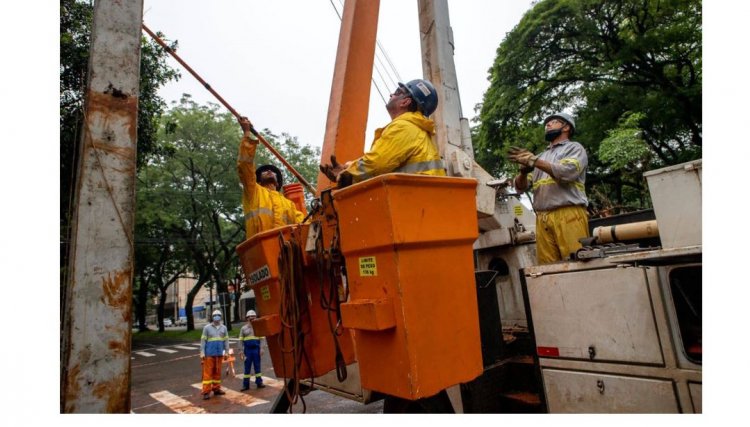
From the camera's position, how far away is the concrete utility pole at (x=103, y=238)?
2139mm

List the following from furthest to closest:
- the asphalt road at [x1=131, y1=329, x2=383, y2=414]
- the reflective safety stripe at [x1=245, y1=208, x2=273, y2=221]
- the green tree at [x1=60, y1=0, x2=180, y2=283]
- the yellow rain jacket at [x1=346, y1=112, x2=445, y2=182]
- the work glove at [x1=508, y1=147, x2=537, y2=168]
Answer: the asphalt road at [x1=131, y1=329, x2=383, y2=414] → the green tree at [x1=60, y1=0, x2=180, y2=283] → the reflective safety stripe at [x1=245, y1=208, x2=273, y2=221] → the work glove at [x1=508, y1=147, x2=537, y2=168] → the yellow rain jacket at [x1=346, y1=112, x2=445, y2=182]

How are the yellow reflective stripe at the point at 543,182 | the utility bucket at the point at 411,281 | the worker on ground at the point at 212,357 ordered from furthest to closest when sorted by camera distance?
the worker on ground at the point at 212,357 → the yellow reflective stripe at the point at 543,182 → the utility bucket at the point at 411,281

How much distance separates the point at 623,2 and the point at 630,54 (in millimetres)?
1296

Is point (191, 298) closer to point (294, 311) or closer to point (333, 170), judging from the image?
point (294, 311)

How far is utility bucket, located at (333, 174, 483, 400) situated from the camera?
1831 mm

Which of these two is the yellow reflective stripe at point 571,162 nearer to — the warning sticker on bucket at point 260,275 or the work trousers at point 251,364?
the warning sticker on bucket at point 260,275

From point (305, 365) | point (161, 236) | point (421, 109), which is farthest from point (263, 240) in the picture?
point (161, 236)

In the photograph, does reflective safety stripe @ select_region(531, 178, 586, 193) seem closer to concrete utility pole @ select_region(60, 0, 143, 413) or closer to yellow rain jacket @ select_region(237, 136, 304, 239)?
yellow rain jacket @ select_region(237, 136, 304, 239)

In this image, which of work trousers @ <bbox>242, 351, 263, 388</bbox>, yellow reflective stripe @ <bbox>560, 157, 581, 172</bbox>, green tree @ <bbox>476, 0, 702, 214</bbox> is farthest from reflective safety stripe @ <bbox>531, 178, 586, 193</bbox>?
green tree @ <bbox>476, 0, 702, 214</bbox>

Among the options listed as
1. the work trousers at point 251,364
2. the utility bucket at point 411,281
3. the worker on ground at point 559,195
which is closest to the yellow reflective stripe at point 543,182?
the worker on ground at point 559,195

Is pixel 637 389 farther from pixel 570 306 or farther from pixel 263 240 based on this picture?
pixel 263 240

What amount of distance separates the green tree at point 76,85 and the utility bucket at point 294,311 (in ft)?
5.74

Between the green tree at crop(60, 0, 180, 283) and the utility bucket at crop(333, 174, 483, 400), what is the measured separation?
103 inches

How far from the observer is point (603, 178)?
1217 cm
